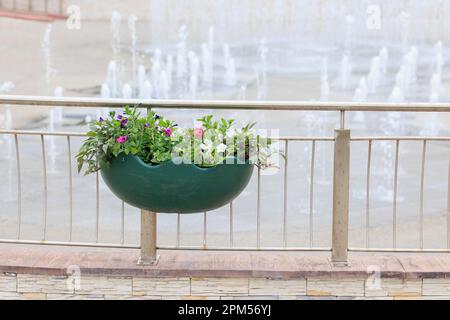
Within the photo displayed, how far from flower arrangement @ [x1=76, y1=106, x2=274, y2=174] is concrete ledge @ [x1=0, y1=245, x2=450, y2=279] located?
0.58 m

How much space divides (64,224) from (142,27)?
1245 cm

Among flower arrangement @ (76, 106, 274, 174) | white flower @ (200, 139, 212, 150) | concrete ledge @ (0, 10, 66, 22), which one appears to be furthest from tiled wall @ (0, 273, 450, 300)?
concrete ledge @ (0, 10, 66, 22)

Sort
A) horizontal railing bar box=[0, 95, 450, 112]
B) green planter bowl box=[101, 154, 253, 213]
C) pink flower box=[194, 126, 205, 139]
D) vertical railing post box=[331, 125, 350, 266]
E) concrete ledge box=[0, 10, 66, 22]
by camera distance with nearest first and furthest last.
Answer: green planter bowl box=[101, 154, 253, 213] < pink flower box=[194, 126, 205, 139] < horizontal railing bar box=[0, 95, 450, 112] < vertical railing post box=[331, 125, 350, 266] < concrete ledge box=[0, 10, 66, 22]

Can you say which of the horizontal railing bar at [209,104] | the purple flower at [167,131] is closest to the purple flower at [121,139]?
the purple flower at [167,131]

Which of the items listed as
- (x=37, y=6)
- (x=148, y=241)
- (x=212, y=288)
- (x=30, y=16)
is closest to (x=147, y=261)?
(x=148, y=241)

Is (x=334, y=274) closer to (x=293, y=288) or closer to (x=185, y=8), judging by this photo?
(x=293, y=288)

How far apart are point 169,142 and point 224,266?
77cm

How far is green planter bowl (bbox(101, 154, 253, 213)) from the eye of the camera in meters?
3.77

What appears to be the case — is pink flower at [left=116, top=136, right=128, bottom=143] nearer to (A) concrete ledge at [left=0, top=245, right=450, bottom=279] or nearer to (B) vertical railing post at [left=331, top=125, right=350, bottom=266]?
(A) concrete ledge at [left=0, top=245, right=450, bottom=279]

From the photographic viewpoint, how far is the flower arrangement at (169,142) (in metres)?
3.81

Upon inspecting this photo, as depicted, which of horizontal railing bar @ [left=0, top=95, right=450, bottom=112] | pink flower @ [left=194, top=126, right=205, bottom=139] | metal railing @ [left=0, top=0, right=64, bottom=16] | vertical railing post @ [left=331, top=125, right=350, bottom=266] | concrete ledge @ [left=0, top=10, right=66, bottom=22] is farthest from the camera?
metal railing @ [left=0, top=0, right=64, bottom=16]

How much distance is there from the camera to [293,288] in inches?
167

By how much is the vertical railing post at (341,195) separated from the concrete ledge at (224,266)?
8 centimetres

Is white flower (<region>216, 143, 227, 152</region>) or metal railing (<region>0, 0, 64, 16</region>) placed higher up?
metal railing (<region>0, 0, 64, 16</region>)
